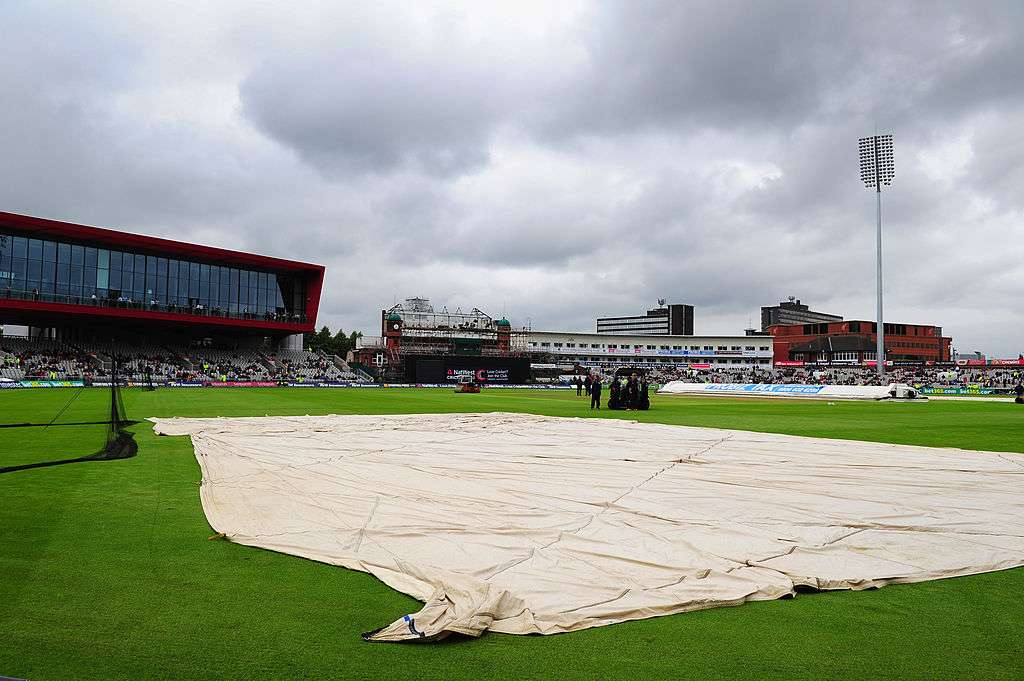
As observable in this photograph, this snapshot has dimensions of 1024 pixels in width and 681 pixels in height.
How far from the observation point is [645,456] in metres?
11.1

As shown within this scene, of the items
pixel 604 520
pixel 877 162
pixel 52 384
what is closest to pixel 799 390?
pixel 877 162

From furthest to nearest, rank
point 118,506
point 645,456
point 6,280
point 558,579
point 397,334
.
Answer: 1. point 397,334
2. point 6,280
3. point 645,456
4. point 118,506
5. point 558,579

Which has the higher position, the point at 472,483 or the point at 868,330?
the point at 868,330

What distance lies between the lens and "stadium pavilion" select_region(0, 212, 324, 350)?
59875mm

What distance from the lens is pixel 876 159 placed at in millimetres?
59500

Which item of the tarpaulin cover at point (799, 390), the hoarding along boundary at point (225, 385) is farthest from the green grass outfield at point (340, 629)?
the hoarding along boundary at point (225, 385)

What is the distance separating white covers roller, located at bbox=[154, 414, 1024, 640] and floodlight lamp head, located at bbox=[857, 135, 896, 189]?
2184 inches

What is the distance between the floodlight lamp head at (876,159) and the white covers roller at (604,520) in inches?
2184

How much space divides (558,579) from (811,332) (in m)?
134

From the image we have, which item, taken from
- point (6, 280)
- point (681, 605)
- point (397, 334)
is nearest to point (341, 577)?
point (681, 605)

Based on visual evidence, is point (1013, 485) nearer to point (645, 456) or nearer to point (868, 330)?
point (645, 456)

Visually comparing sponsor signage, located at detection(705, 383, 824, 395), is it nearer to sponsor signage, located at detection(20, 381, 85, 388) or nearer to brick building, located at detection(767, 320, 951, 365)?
sponsor signage, located at detection(20, 381, 85, 388)

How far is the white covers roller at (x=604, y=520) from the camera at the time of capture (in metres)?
4.48

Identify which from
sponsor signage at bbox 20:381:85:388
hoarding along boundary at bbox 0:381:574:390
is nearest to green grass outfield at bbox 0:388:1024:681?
hoarding along boundary at bbox 0:381:574:390
